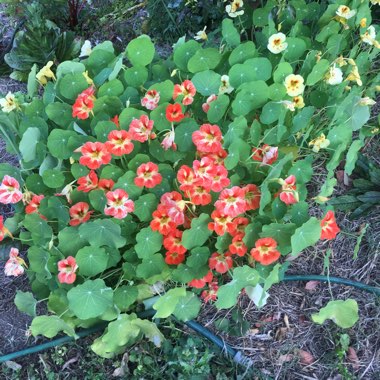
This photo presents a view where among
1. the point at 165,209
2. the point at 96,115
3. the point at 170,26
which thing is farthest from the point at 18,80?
the point at 165,209

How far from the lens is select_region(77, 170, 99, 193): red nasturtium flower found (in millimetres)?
1876

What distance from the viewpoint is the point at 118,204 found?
1779mm

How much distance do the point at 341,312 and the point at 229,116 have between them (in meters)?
0.91

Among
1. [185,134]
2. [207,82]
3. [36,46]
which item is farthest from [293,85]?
[36,46]

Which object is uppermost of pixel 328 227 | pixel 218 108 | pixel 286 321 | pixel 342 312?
pixel 218 108

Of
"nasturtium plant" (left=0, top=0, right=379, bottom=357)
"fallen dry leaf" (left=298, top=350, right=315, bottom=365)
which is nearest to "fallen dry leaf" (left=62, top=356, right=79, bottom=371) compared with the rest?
"nasturtium plant" (left=0, top=0, right=379, bottom=357)

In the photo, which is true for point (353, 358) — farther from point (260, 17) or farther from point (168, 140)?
point (260, 17)

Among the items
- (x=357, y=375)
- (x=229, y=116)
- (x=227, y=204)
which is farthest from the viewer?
(x=229, y=116)

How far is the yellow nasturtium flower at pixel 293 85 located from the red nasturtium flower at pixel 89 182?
0.81 meters

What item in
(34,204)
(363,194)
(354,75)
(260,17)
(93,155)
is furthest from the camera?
(260,17)

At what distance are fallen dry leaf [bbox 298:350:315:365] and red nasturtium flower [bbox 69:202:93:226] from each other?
958 millimetres

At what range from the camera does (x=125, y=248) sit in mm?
2029

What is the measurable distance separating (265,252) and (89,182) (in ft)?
2.21

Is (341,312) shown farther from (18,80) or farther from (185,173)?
(18,80)
